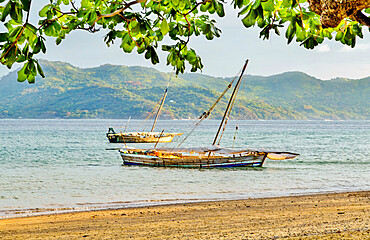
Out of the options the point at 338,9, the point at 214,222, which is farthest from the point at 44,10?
the point at 214,222

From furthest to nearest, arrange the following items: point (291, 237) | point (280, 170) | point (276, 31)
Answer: point (280, 170), point (291, 237), point (276, 31)

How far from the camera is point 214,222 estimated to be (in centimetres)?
858

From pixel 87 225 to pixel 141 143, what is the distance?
5180cm

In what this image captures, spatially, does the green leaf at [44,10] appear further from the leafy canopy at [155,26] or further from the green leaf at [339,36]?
the green leaf at [339,36]

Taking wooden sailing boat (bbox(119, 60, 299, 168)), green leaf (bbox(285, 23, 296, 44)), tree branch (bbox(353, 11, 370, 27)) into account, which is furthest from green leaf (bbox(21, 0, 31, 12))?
Answer: wooden sailing boat (bbox(119, 60, 299, 168))

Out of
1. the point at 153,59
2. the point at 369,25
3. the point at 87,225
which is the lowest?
the point at 87,225

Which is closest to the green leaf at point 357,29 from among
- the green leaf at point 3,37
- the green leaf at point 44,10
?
the green leaf at point 44,10

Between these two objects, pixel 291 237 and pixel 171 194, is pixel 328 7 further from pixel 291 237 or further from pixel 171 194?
pixel 171 194

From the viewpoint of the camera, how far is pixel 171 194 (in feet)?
52.1

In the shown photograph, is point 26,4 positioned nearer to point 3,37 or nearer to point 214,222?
point 3,37

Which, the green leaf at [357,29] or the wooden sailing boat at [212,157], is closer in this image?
the green leaf at [357,29]

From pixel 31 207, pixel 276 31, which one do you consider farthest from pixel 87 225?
pixel 276 31

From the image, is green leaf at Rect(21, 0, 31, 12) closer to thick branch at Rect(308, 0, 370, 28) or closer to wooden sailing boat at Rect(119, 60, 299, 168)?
thick branch at Rect(308, 0, 370, 28)

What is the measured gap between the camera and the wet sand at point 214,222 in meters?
7.27
